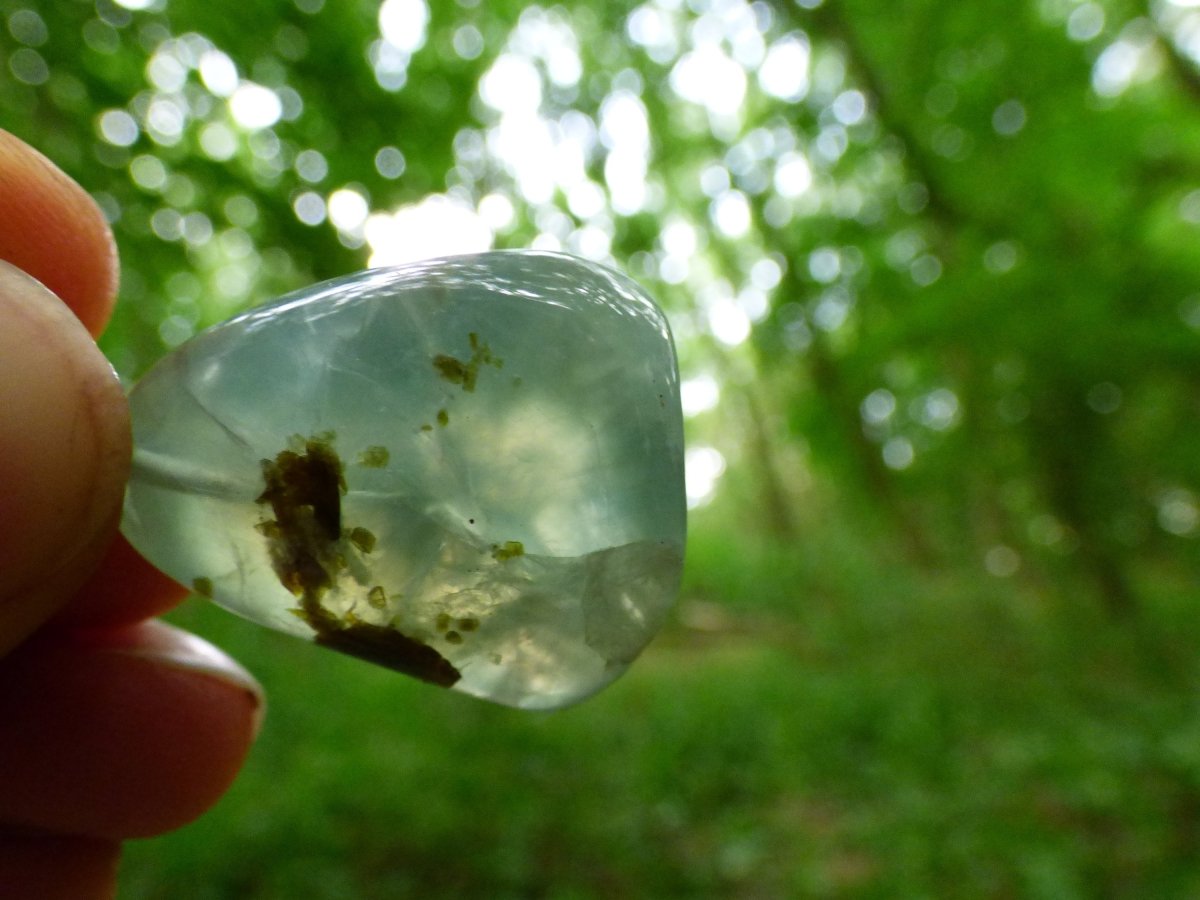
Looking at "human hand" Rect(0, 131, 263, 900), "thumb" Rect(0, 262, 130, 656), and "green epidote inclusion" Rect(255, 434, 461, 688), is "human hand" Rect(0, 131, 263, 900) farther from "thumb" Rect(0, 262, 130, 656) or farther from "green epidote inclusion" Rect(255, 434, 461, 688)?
"green epidote inclusion" Rect(255, 434, 461, 688)

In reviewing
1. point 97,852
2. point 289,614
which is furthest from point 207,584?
point 97,852

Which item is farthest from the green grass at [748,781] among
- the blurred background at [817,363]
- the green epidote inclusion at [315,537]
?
the green epidote inclusion at [315,537]

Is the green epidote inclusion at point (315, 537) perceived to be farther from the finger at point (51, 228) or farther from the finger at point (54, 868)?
the finger at point (54, 868)

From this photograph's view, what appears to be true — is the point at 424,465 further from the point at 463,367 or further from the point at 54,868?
the point at 54,868

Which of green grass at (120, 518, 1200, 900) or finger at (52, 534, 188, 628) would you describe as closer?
finger at (52, 534, 188, 628)

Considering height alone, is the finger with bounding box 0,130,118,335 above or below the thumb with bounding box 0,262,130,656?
above

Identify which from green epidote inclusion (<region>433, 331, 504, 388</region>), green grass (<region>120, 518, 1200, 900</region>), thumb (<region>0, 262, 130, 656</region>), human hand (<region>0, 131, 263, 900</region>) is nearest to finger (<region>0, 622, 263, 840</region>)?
human hand (<region>0, 131, 263, 900</region>)
